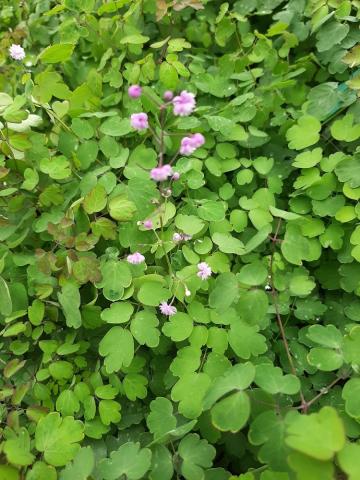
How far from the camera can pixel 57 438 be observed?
4.09 ft

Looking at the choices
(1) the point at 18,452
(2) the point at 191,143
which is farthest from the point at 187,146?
(1) the point at 18,452

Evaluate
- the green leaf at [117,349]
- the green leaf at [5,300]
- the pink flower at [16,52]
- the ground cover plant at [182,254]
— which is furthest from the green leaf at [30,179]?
the green leaf at [117,349]

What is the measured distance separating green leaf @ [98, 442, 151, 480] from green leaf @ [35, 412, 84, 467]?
10 centimetres

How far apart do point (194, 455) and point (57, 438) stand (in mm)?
394

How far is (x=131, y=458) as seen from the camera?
1.18m

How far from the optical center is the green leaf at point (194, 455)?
1.20 meters

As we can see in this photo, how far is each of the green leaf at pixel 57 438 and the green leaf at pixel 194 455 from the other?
0.30 metres

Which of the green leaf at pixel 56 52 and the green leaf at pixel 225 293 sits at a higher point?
the green leaf at pixel 56 52

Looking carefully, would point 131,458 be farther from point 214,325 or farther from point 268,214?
point 268,214

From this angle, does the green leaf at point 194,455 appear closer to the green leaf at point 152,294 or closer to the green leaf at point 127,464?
the green leaf at point 127,464

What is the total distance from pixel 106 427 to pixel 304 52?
5.93 feet

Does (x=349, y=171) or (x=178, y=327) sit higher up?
(x=349, y=171)

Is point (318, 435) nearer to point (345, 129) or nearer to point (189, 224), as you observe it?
point (189, 224)

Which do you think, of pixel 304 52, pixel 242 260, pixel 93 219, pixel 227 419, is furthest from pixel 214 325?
pixel 304 52
